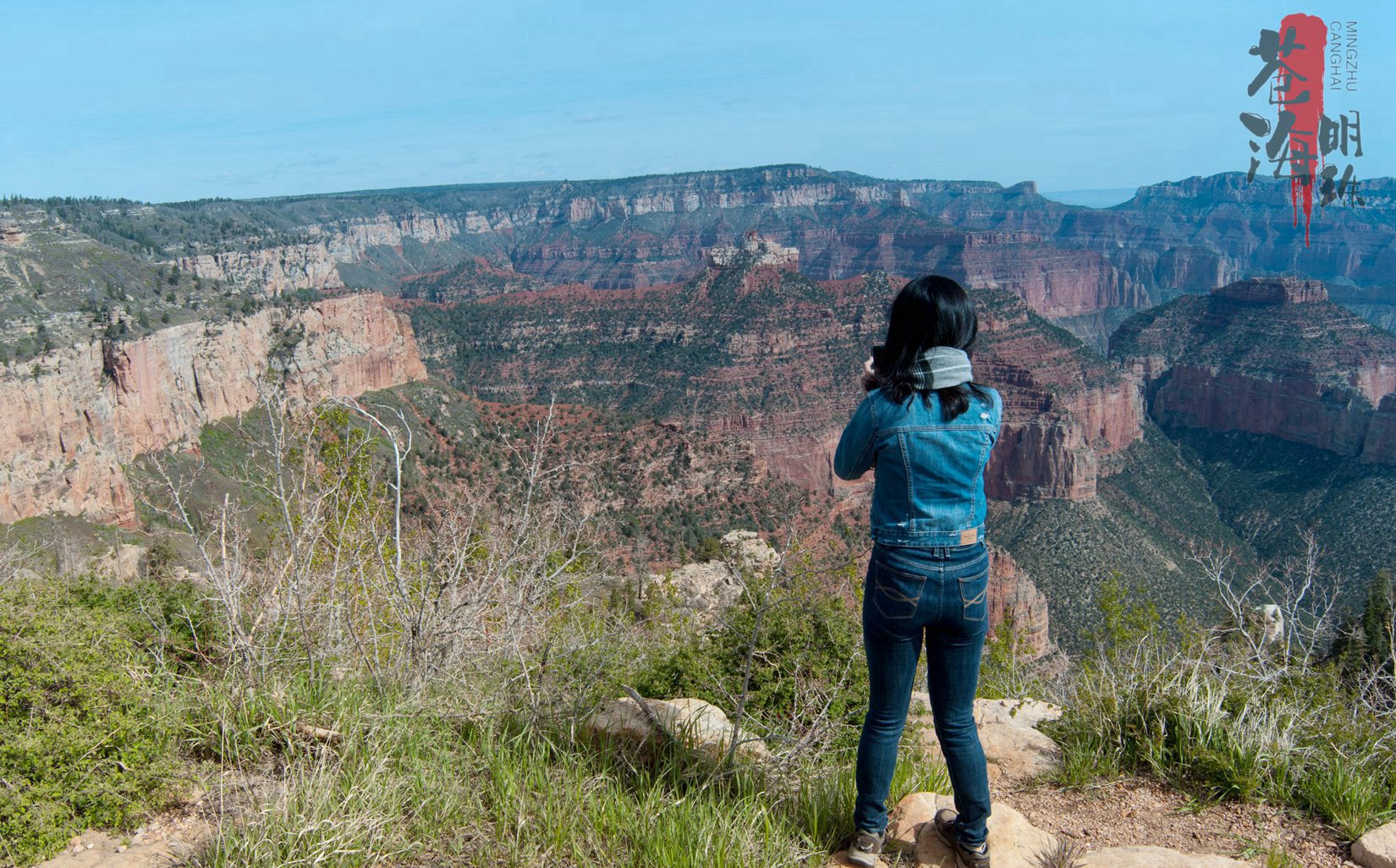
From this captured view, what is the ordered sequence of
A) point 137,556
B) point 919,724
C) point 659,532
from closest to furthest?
1. point 919,724
2. point 137,556
3. point 659,532

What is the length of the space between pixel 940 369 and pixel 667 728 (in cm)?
214

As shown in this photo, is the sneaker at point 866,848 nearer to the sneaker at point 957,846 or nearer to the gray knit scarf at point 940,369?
the sneaker at point 957,846

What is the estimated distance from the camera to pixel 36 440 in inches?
935

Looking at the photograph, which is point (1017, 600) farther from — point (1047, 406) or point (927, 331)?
point (1047, 406)

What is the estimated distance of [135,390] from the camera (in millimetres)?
27766

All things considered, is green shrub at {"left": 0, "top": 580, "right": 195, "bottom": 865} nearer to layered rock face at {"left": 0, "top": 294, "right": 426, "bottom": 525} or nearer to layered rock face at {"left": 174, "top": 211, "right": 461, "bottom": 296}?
layered rock face at {"left": 0, "top": 294, "right": 426, "bottom": 525}

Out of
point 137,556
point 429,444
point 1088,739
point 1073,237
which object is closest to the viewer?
point 1088,739

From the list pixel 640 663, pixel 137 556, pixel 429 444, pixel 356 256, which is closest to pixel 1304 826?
pixel 640 663

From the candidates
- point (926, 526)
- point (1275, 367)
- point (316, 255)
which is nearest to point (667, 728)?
point (926, 526)

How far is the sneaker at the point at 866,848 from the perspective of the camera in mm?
3037

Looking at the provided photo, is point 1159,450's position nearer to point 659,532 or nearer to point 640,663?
point 659,532

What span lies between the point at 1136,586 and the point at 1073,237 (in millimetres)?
153718

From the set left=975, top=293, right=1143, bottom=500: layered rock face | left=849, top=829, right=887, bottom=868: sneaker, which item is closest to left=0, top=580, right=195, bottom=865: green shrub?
left=849, top=829, right=887, bottom=868: sneaker

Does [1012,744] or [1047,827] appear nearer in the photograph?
[1047,827]
